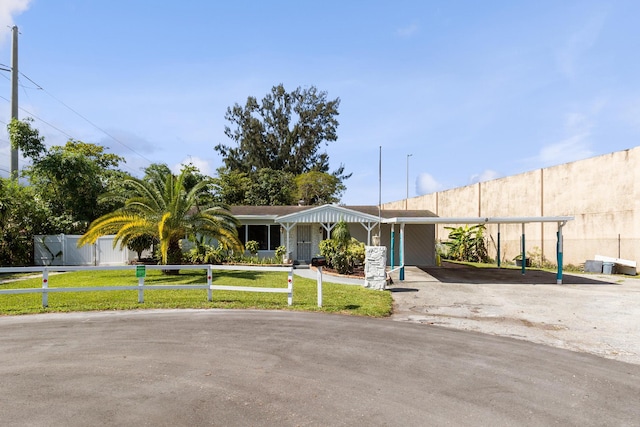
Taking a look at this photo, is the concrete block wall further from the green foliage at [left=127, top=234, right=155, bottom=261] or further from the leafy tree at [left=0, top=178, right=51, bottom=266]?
the leafy tree at [left=0, top=178, right=51, bottom=266]

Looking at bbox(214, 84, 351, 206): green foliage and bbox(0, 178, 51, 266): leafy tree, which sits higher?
bbox(214, 84, 351, 206): green foliage

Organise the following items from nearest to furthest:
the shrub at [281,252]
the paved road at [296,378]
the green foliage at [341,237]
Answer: the paved road at [296,378] < the green foliage at [341,237] < the shrub at [281,252]

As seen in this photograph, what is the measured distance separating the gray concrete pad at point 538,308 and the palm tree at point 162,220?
26.5 ft

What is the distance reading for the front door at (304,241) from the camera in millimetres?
26031

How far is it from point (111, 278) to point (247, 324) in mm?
10421

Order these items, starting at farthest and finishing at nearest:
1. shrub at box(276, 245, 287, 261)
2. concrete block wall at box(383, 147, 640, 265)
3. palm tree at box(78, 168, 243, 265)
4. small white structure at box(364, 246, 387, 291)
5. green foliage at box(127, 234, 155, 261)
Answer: shrub at box(276, 245, 287, 261), green foliage at box(127, 234, 155, 261), concrete block wall at box(383, 147, 640, 265), palm tree at box(78, 168, 243, 265), small white structure at box(364, 246, 387, 291)

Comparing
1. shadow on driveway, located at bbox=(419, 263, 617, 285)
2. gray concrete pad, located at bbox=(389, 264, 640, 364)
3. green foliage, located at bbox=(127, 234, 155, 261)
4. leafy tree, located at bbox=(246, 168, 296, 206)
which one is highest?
leafy tree, located at bbox=(246, 168, 296, 206)

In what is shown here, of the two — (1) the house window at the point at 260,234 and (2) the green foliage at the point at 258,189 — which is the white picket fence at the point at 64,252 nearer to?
(1) the house window at the point at 260,234

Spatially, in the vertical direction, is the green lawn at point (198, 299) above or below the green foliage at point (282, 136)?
below

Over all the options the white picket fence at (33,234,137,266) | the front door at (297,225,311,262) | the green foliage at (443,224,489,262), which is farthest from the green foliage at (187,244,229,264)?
the green foliage at (443,224,489,262)

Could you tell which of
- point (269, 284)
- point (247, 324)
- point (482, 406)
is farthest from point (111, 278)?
point (482, 406)

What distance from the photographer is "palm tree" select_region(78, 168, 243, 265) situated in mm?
16750

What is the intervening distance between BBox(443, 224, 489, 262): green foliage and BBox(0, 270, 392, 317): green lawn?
18.2m

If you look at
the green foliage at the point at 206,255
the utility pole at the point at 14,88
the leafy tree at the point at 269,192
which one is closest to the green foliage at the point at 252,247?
the green foliage at the point at 206,255
